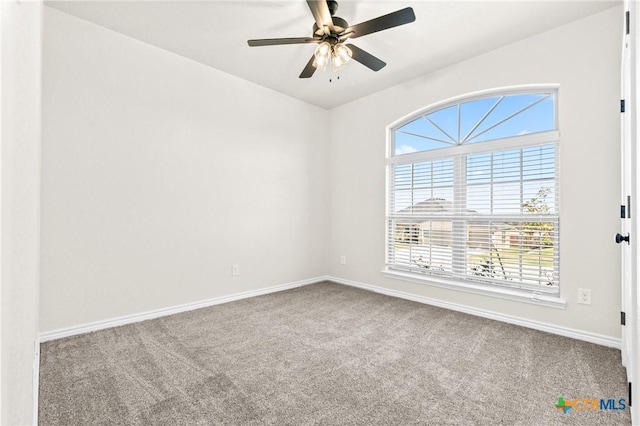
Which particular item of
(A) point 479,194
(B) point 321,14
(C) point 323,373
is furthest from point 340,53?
(C) point 323,373

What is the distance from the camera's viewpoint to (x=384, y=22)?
2021 mm

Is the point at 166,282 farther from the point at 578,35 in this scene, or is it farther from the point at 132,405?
the point at 578,35

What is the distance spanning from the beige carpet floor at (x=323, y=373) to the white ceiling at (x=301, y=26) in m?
2.67

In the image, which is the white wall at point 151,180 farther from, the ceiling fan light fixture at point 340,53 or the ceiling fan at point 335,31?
the ceiling fan light fixture at point 340,53

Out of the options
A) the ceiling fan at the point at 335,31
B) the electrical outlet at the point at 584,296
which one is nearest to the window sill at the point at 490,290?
the electrical outlet at the point at 584,296

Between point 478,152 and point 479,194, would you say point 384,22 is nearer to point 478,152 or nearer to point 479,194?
point 478,152

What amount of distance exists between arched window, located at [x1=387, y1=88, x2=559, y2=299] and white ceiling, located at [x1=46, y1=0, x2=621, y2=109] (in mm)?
595

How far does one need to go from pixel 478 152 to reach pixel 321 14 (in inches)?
84.6

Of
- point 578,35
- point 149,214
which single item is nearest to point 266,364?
point 149,214

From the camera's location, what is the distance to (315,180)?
14.9 feet

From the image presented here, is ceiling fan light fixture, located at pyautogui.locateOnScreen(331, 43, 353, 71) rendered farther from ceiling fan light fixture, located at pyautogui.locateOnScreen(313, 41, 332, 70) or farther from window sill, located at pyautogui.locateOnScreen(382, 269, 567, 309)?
window sill, located at pyautogui.locateOnScreen(382, 269, 567, 309)

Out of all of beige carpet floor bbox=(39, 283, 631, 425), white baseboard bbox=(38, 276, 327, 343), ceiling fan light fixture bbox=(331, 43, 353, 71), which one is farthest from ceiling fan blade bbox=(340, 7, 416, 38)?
white baseboard bbox=(38, 276, 327, 343)

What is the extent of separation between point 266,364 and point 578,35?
3.63 meters

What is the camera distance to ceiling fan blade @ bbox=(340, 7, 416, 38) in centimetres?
190
